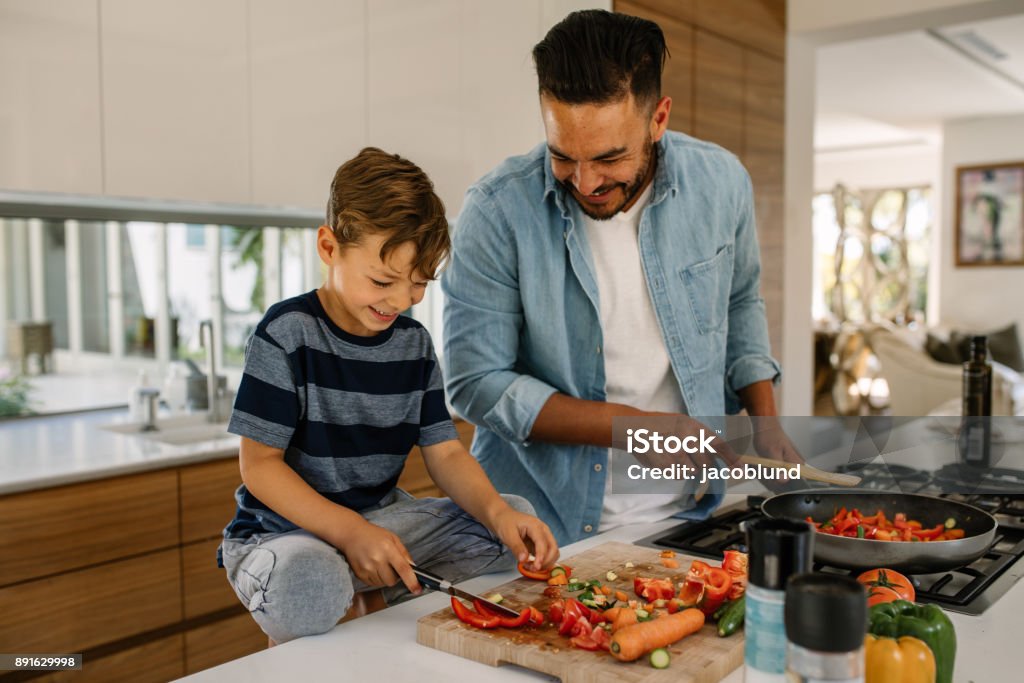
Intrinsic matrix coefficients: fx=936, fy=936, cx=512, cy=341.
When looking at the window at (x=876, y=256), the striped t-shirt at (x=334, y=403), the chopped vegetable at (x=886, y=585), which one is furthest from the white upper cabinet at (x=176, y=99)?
the window at (x=876, y=256)

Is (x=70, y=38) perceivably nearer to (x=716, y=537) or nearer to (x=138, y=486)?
(x=138, y=486)

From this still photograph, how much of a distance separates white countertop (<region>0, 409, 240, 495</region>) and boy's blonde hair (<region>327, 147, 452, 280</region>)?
123 cm

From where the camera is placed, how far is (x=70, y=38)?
2.44 m

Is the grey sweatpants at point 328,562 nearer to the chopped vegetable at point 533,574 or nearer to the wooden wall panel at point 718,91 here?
the chopped vegetable at point 533,574

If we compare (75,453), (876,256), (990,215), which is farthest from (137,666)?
(876,256)

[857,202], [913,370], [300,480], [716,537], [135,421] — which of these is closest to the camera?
[300,480]

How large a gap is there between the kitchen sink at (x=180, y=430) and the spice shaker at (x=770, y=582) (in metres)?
2.45

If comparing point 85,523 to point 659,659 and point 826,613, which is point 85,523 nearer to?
point 659,659

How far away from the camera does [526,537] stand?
4.41 ft

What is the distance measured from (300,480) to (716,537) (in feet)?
2.20

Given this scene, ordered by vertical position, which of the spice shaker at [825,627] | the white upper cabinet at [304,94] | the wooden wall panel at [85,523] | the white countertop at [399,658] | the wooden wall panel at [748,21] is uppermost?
the wooden wall panel at [748,21]

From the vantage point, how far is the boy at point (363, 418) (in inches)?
51.9

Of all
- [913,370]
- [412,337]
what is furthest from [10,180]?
[913,370]

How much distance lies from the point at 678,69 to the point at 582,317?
2662 millimetres
